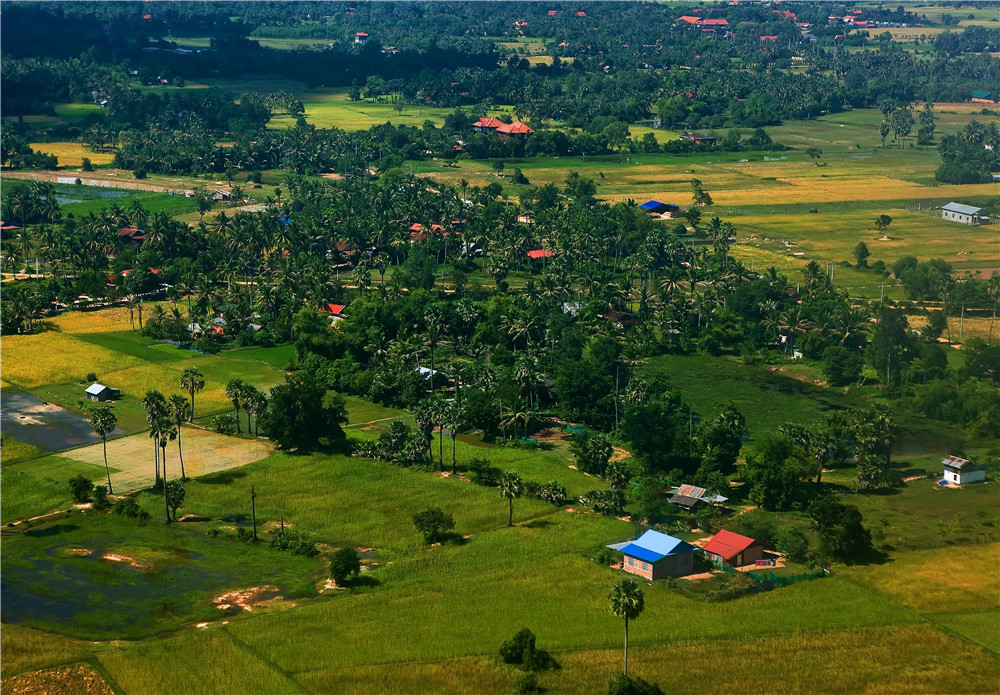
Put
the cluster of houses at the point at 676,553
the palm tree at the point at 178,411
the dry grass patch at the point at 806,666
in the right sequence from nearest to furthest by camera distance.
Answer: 1. the dry grass patch at the point at 806,666
2. the cluster of houses at the point at 676,553
3. the palm tree at the point at 178,411

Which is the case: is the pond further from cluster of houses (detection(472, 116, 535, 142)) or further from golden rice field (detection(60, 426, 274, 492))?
cluster of houses (detection(472, 116, 535, 142))

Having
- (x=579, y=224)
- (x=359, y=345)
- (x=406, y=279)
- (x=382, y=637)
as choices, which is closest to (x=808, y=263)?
(x=579, y=224)

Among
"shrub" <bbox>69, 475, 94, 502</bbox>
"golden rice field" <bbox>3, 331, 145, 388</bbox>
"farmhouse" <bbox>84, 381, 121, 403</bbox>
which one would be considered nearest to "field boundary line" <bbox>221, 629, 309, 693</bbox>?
"shrub" <bbox>69, 475, 94, 502</bbox>

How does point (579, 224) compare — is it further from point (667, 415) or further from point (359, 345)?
point (667, 415)

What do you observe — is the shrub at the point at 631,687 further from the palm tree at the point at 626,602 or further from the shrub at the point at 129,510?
the shrub at the point at 129,510

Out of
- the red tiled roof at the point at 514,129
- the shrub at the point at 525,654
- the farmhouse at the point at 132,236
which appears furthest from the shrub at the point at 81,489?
the red tiled roof at the point at 514,129

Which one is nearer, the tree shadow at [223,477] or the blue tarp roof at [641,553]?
the blue tarp roof at [641,553]

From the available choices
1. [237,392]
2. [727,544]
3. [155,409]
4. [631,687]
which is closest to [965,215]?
[727,544]

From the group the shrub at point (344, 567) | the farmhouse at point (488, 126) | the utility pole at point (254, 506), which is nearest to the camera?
the shrub at point (344, 567)
